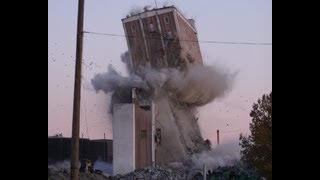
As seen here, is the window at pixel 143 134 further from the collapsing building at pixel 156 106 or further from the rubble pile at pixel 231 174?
the rubble pile at pixel 231 174

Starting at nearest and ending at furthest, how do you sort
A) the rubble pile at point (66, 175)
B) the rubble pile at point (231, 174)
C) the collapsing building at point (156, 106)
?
the rubble pile at point (66, 175) → the rubble pile at point (231, 174) → the collapsing building at point (156, 106)

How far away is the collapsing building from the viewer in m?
18.5

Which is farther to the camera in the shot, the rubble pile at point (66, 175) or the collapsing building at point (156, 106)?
the collapsing building at point (156, 106)

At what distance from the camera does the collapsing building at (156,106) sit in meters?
18.5

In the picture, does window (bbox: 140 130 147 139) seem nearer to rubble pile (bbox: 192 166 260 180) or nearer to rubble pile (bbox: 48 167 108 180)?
rubble pile (bbox: 48 167 108 180)

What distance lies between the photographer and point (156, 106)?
20.8 metres

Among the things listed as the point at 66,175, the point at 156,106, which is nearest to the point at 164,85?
the point at 156,106

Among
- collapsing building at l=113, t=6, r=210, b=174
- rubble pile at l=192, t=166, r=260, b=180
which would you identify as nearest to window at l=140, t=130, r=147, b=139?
collapsing building at l=113, t=6, r=210, b=174

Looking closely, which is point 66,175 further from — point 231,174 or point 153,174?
point 231,174

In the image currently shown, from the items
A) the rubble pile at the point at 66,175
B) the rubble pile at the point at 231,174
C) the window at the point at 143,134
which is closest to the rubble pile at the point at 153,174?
the rubble pile at the point at 66,175
